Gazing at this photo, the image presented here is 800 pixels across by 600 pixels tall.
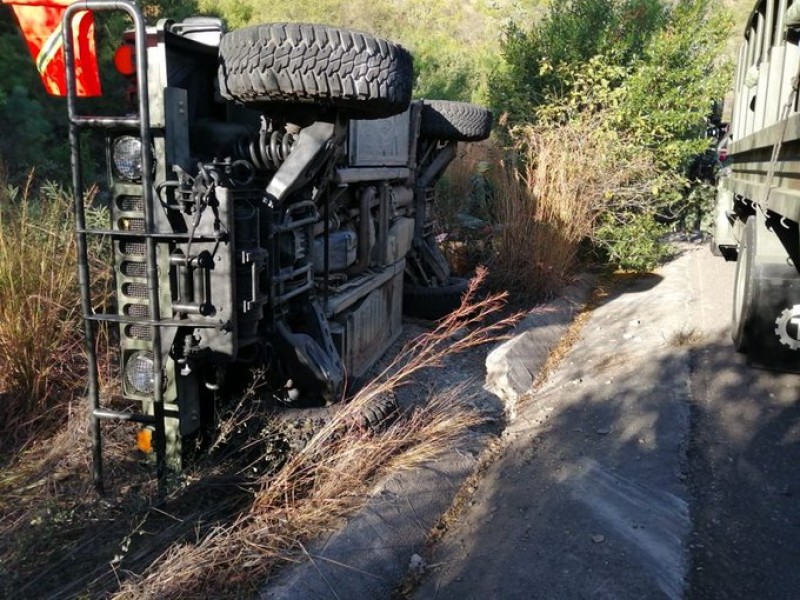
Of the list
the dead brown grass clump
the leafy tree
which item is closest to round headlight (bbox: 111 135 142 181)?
the dead brown grass clump

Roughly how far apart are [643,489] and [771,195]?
5.24ft

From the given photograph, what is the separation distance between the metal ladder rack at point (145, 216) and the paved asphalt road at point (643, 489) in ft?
Result: 4.21

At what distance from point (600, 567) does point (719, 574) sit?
475 millimetres

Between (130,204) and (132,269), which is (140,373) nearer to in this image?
(132,269)

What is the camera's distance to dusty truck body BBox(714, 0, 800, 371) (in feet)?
11.2

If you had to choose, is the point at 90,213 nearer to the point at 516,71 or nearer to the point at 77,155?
the point at 77,155

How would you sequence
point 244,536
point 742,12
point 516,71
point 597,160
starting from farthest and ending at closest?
point 742,12, point 516,71, point 597,160, point 244,536

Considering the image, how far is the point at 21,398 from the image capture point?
406 centimetres

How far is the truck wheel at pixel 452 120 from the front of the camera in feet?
22.5

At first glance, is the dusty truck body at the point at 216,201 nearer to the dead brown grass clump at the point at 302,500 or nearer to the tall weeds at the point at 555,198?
the dead brown grass clump at the point at 302,500

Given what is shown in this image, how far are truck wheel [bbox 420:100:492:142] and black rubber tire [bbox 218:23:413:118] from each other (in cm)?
373

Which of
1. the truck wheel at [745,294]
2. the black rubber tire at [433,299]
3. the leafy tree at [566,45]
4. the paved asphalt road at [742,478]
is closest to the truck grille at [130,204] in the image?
the paved asphalt road at [742,478]

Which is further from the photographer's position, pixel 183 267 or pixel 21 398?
pixel 21 398

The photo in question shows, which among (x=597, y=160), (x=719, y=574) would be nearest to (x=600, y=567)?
(x=719, y=574)
